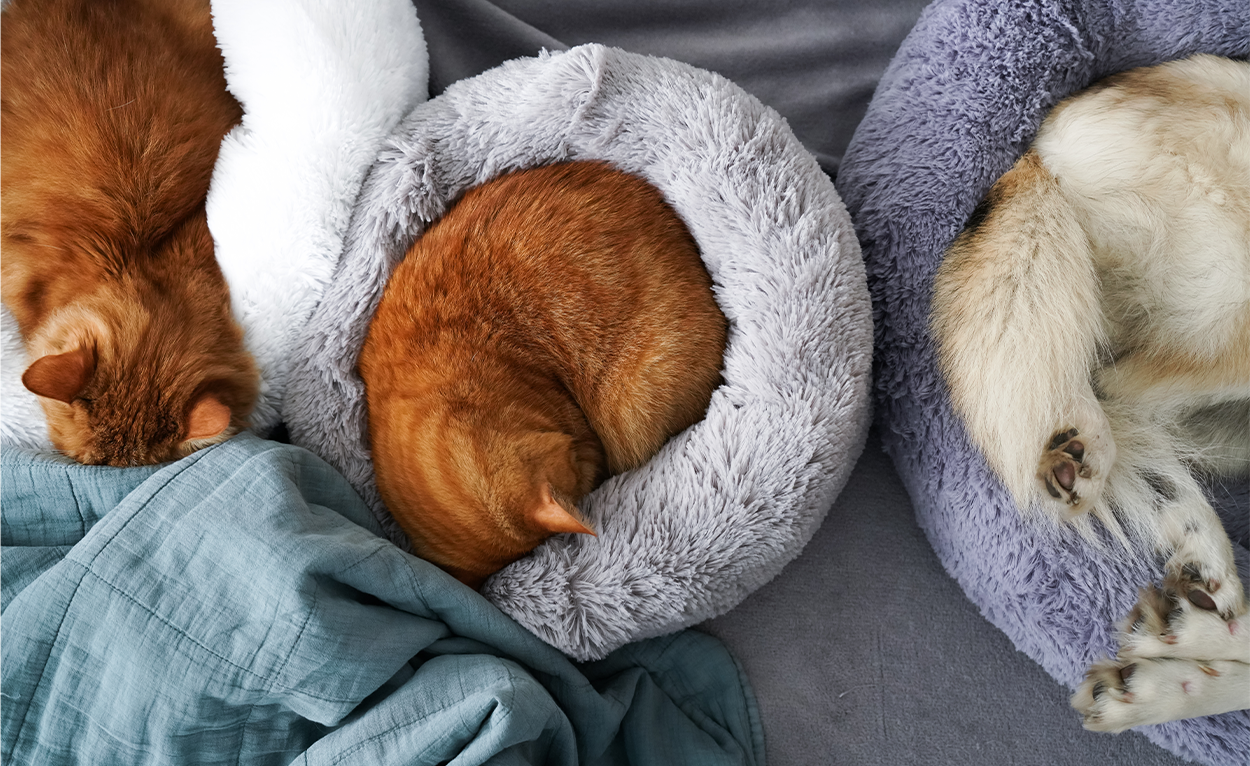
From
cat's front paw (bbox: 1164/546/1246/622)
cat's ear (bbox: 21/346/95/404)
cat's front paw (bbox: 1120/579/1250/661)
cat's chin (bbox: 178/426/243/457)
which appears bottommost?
cat's front paw (bbox: 1120/579/1250/661)

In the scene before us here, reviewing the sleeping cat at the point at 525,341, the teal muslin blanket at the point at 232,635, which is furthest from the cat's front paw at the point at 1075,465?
the teal muslin blanket at the point at 232,635

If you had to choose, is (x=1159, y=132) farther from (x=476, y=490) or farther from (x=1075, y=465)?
(x=476, y=490)

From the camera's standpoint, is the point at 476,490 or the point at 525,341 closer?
the point at 476,490

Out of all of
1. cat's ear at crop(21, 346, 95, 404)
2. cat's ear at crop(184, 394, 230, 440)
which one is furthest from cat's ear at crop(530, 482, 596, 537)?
cat's ear at crop(21, 346, 95, 404)

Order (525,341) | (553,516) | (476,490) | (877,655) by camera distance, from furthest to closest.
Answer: (877,655) < (525,341) < (476,490) < (553,516)

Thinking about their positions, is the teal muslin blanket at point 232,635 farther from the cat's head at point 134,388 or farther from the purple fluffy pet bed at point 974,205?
the purple fluffy pet bed at point 974,205

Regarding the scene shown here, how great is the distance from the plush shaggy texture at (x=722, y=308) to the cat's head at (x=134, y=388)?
165mm

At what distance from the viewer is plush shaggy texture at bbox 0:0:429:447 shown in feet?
4.23

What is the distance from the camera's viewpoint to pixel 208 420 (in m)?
1.13

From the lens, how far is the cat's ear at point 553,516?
1046 millimetres

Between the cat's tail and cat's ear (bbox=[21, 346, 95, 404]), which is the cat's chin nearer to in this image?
cat's ear (bbox=[21, 346, 95, 404])

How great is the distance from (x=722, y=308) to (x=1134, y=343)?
2.10 feet

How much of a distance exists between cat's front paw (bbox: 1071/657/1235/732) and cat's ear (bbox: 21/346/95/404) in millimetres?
1521

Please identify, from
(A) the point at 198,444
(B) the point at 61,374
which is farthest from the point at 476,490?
(B) the point at 61,374
